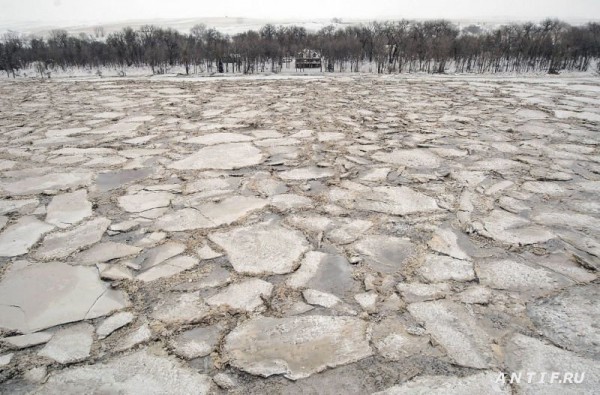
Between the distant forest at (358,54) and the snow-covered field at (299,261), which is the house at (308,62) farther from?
the snow-covered field at (299,261)

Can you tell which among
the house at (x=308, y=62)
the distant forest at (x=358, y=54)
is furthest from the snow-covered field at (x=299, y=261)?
the house at (x=308, y=62)

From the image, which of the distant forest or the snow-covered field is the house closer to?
the distant forest

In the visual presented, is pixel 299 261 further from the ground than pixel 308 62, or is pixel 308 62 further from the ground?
pixel 308 62

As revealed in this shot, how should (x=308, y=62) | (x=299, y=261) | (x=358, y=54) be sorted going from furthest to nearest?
(x=358, y=54), (x=308, y=62), (x=299, y=261)

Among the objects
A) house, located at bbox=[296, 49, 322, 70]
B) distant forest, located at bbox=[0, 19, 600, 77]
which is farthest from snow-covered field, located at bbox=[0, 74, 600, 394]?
house, located at bbox=[296, 49, 322, 70]

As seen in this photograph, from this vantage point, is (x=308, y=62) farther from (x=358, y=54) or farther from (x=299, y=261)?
(x=299, y=261)

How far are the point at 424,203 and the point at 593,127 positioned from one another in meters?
2.59

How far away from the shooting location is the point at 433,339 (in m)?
1.15

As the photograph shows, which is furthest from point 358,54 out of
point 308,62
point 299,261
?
point 299,261

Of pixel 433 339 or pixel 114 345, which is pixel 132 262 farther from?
pixel 433 339

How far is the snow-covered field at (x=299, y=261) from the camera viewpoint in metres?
1.07

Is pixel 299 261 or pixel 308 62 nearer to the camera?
pixel 299 261

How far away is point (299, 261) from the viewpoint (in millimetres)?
1545

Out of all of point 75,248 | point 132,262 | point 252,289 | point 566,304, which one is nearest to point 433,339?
point 566,304
